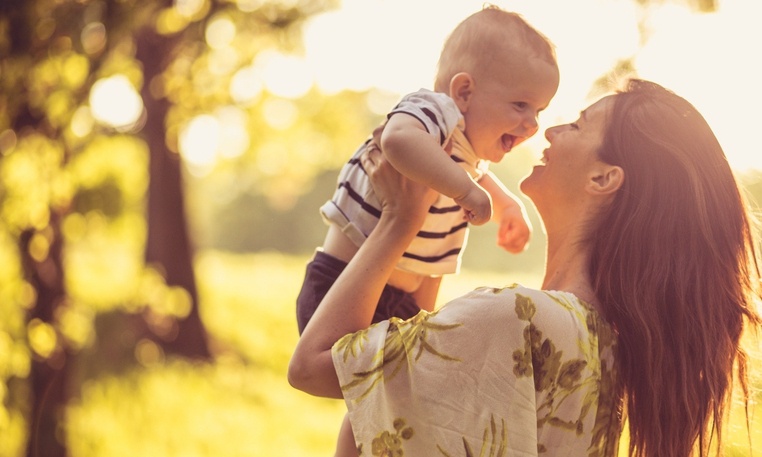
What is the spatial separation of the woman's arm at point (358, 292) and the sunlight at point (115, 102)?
2582 millimetres

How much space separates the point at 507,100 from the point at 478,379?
2.37 ft

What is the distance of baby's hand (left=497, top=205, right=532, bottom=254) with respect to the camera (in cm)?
219

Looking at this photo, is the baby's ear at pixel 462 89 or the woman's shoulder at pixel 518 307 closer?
the woman's shoulder at pixel 518 307

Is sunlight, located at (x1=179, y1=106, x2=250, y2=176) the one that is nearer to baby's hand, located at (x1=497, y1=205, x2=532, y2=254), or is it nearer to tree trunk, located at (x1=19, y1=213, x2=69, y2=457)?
tree trunk, located at (x1=19, y1=213, x2=69, y2=457)

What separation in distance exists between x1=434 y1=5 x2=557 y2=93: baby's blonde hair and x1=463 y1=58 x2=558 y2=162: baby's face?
0.02 metres

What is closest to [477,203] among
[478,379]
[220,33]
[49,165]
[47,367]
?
[478,379]

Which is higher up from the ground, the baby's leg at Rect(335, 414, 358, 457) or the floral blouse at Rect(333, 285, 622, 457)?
the floral blouse at Rect(333, 285, 622, 457)

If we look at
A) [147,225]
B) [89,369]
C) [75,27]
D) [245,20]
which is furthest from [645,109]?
[147,225]

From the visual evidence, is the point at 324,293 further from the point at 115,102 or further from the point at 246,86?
the point at 246,86

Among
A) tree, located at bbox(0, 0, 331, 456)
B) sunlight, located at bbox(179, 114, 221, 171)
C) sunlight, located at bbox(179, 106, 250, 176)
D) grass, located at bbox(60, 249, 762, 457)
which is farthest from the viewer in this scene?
sunlight, located at bbox(179, 106, 250, 176)

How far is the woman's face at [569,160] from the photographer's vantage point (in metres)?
1.81

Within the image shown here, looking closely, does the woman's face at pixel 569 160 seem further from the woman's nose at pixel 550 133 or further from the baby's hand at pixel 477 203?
the baby's hand at pixel 477 203

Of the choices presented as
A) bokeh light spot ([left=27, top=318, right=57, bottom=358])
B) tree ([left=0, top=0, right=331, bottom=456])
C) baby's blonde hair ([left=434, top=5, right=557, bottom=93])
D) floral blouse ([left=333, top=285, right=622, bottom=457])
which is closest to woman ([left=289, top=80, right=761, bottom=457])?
floral blouse ([left=333, top=285, right=622, bottom=457])

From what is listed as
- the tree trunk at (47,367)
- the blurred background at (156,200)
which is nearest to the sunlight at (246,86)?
the blurred background at (156,200)
